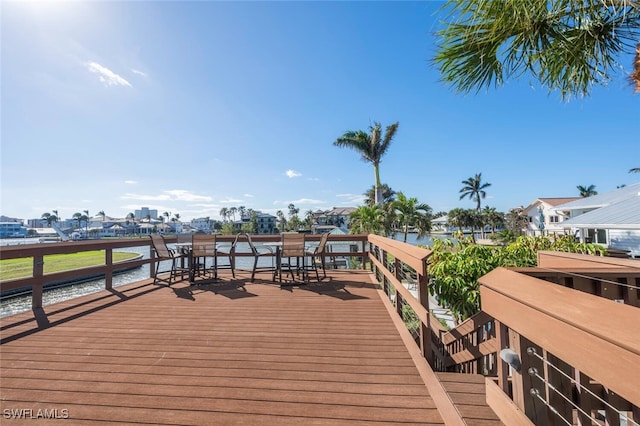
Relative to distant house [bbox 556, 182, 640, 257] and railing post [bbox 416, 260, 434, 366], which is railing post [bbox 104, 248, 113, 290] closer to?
railing post [bbox 416, 260, 434, 366]

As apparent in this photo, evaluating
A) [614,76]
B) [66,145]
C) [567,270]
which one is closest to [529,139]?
[614,76]

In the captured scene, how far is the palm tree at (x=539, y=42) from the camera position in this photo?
6.64ft

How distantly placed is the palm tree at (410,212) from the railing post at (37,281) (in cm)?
1189

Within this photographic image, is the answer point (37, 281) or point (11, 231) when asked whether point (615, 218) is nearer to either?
point (37, 281)

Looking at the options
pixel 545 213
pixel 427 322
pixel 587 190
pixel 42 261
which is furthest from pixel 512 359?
pixel 587 190

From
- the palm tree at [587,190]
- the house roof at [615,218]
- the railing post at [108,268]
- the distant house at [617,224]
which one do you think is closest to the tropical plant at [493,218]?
the palm tree at [587,190]

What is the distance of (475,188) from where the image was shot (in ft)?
147


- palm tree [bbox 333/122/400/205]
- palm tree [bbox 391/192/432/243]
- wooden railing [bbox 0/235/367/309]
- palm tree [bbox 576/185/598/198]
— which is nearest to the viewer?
wooden railing [bbox 0/235/367/309]

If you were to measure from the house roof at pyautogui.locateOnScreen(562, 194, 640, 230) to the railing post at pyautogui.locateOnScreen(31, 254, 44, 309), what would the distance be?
13287 mm

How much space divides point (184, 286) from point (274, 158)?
1217cm

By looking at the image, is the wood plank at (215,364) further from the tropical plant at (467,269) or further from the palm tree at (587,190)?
the palm tree at (587,190)

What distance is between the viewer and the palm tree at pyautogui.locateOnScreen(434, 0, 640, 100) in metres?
2.02

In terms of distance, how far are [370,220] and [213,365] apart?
33.0 feet

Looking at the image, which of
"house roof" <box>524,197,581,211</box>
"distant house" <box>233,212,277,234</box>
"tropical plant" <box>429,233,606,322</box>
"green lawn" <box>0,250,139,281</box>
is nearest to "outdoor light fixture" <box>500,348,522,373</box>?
"tropical plant" <box>429,233,606,322</box>
